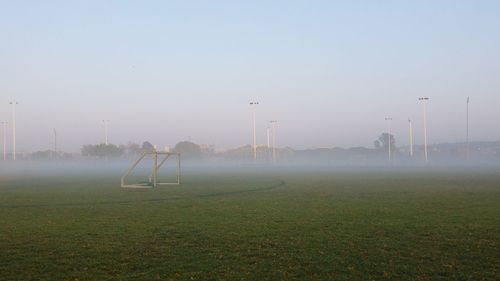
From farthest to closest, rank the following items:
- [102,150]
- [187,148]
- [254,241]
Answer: [187,148] < [102,150] < [254,241]

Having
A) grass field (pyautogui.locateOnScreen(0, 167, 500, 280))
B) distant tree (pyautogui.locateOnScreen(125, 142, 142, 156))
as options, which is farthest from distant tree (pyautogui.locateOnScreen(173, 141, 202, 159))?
grass field (pyautogui.locateOnScreen(0, 167, 500, 280))

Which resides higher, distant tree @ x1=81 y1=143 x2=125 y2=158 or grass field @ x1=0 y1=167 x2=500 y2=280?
distant tree @ x1=81 y1=143 x2=125 y2=158

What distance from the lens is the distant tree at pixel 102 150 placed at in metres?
139

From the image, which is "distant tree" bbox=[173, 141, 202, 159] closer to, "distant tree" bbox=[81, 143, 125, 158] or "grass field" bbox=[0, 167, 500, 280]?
"distant tree" bbox=[81, 143, 125, 158]

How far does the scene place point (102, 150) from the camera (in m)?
140

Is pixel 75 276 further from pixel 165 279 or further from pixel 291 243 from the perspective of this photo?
pixel 291 243

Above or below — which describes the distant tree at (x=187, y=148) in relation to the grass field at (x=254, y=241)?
above

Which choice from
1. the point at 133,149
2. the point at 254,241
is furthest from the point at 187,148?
the point at 254,241

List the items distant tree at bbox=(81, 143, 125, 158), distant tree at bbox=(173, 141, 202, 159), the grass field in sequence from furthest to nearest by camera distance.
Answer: distant tree at bbox=(173, 141, 202, 159), distant tree at bbox=(81, 143, 125, 158), the grass field

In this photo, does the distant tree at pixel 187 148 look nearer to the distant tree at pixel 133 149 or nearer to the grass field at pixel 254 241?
the distant tree at pixel 133 149

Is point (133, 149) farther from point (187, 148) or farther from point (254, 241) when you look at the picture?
point (254, 241)

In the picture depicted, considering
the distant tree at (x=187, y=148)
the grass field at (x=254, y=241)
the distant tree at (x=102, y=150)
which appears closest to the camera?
the grass field at (x=254, y=241)

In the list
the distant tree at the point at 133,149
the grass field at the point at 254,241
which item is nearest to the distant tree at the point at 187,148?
the distant tree at the point at 133,149

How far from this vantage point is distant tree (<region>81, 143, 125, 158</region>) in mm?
138750
